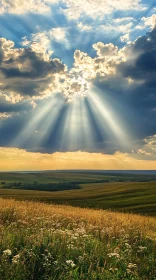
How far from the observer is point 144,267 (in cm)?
724

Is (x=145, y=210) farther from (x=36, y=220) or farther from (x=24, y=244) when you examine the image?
(x=24, y=244)

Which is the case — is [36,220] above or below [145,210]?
above

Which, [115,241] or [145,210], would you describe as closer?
[115,241]

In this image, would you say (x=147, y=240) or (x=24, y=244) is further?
(x=147, y=240)

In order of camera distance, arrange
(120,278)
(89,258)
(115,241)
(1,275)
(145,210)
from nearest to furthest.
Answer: (1,275) → (120,278) → (89,258) → (115,241) → (145,210)

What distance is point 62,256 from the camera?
702cm

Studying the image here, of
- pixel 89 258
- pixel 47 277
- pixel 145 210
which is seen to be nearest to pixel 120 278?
pixel 89 258

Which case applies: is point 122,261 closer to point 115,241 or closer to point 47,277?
point 47,277

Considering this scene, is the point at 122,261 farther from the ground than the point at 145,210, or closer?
farther from the ground

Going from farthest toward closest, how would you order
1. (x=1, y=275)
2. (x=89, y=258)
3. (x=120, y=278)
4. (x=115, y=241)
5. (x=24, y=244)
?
1. (x=115, y=241)
2. (x=24, y=244)
3. (x=89, y=258)
4. (x=120, y=278)
5. (x=1, y=275)

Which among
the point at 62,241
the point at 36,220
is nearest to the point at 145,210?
the point at 36,220

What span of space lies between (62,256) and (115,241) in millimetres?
3397

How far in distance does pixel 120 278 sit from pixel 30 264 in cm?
188

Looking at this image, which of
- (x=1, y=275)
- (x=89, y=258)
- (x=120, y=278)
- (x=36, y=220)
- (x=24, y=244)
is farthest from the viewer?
(x=36, y=220)
